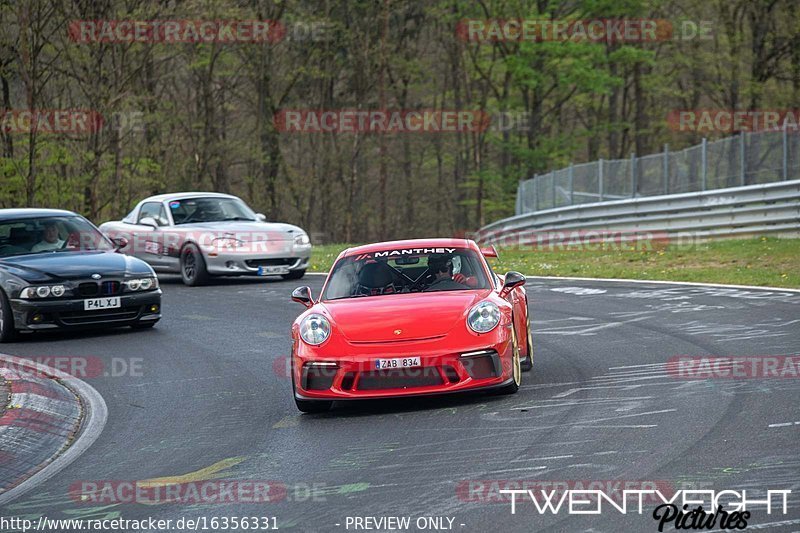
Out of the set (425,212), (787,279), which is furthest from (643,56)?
(787,279)

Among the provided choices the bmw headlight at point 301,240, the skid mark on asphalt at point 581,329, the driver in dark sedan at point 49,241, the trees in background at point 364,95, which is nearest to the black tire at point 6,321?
the driver in dark sedan at point 49,241

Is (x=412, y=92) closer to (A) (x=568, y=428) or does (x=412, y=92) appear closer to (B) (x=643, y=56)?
(B) (x=643, y=56)

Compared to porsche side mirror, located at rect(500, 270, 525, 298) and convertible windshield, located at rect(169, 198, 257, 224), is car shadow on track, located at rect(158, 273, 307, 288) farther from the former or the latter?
porsche side mirror, located at rect(500, 270, 525, 298)

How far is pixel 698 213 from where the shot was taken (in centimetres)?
2403

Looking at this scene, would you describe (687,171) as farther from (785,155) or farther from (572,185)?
(572,185)

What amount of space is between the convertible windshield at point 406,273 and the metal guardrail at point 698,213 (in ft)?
43.3

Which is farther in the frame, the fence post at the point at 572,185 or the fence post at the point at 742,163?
the fence post at the point at 572,185

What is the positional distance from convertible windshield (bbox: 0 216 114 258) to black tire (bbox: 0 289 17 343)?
88cm

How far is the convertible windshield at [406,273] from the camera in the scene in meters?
9.54

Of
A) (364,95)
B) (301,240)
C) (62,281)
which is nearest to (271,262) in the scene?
(301,240)

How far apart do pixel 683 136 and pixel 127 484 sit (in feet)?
170

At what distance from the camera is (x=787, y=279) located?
17438mm

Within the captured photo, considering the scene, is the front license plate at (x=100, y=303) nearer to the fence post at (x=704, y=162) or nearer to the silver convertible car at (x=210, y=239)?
the silver convertible car at (x=210, y=239)

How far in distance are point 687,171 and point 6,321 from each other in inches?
616
